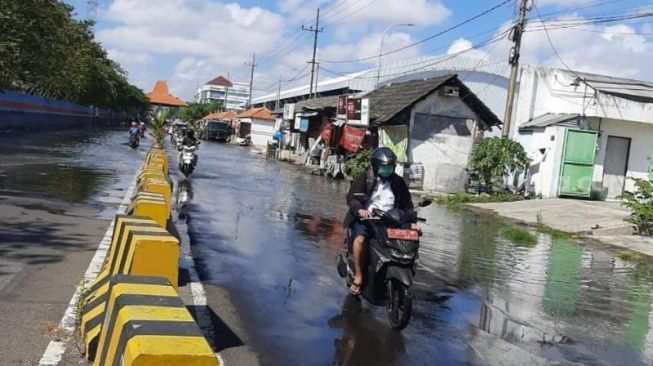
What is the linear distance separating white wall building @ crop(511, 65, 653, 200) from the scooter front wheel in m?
17.7

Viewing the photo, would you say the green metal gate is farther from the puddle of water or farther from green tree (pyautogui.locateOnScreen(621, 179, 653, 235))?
the puddle of water

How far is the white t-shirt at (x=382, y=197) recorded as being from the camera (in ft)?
22.9

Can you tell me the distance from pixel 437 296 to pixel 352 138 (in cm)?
2238

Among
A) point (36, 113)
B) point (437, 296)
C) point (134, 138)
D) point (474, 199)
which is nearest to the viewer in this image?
point (437, 296)

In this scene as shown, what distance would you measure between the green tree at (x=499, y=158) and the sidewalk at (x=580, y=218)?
6.64 feet

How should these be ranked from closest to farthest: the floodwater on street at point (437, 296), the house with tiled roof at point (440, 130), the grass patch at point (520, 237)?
the floodwater on street at point (437, 296) < the grass patch at point (520, 237) < the house with tiled roof at point (440, 130)

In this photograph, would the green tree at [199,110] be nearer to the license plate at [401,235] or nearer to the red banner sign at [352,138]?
the red banner sign at [352,138]

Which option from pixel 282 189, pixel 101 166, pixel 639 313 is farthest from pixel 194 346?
pixel 101 166

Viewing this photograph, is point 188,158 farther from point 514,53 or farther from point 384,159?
point 384,159

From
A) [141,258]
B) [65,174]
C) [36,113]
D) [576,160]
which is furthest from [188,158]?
[36,113]

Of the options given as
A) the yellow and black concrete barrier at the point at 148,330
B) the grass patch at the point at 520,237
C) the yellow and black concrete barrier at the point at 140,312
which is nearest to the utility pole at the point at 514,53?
the grass patch at the point at 520,237

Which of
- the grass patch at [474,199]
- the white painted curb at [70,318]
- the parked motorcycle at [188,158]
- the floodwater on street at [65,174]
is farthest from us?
the grass patch at [474,199]

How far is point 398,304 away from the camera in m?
6.40

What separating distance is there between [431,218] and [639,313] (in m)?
8.90
